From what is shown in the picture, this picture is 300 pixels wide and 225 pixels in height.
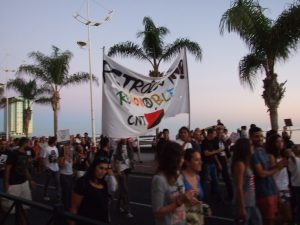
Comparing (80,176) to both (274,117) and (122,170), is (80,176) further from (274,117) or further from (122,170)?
(274,117)

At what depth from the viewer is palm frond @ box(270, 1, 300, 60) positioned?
13.8 m

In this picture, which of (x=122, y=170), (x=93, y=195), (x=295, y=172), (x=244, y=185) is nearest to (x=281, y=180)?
(x=295, y=172)

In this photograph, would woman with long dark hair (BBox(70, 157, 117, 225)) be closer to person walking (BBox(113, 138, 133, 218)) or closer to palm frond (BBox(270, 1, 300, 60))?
person walking (BBox(113, 138, 133, 218))

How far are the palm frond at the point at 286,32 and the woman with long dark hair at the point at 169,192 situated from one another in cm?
1141

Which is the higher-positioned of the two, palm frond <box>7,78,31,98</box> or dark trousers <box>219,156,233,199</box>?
palm frond <box>7,78,31,98</box>

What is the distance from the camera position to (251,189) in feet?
16.1

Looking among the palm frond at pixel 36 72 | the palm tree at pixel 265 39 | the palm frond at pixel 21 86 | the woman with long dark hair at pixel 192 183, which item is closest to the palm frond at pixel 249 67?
the palm tree at pixel 265 39

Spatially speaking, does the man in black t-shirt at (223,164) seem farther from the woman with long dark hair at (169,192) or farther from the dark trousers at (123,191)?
the woman with long dark hair at (169,192)

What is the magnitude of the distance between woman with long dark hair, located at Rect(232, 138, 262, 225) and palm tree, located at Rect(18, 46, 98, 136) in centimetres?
2521

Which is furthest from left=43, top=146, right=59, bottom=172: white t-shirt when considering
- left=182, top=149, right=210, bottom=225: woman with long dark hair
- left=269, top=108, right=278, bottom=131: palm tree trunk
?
left=269, top=108, right=278, bottom=131: palm tree trunk

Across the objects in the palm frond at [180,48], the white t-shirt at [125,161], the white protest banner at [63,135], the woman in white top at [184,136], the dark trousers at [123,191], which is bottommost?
the dark trousers at [123,191]

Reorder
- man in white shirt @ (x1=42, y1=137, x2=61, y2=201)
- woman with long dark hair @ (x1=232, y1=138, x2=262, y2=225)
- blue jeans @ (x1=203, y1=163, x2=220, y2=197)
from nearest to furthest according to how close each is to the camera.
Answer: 1. woman with long dark hair @ (x1=232, y1=138, x2=262, y2=225)
2. blue jeans @ (x1=203, y1=163, x2=220, y2=197)
3. man in white shirt @ (x1=42, y1=137, x2=61, y2=201)

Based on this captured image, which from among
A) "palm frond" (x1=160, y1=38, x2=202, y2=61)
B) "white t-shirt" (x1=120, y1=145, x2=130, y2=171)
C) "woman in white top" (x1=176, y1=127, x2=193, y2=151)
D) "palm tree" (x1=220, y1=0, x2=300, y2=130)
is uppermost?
"palm frond" (x1=160, y1=38, x2=202, y2=61)

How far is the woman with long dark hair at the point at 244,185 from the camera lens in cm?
471
